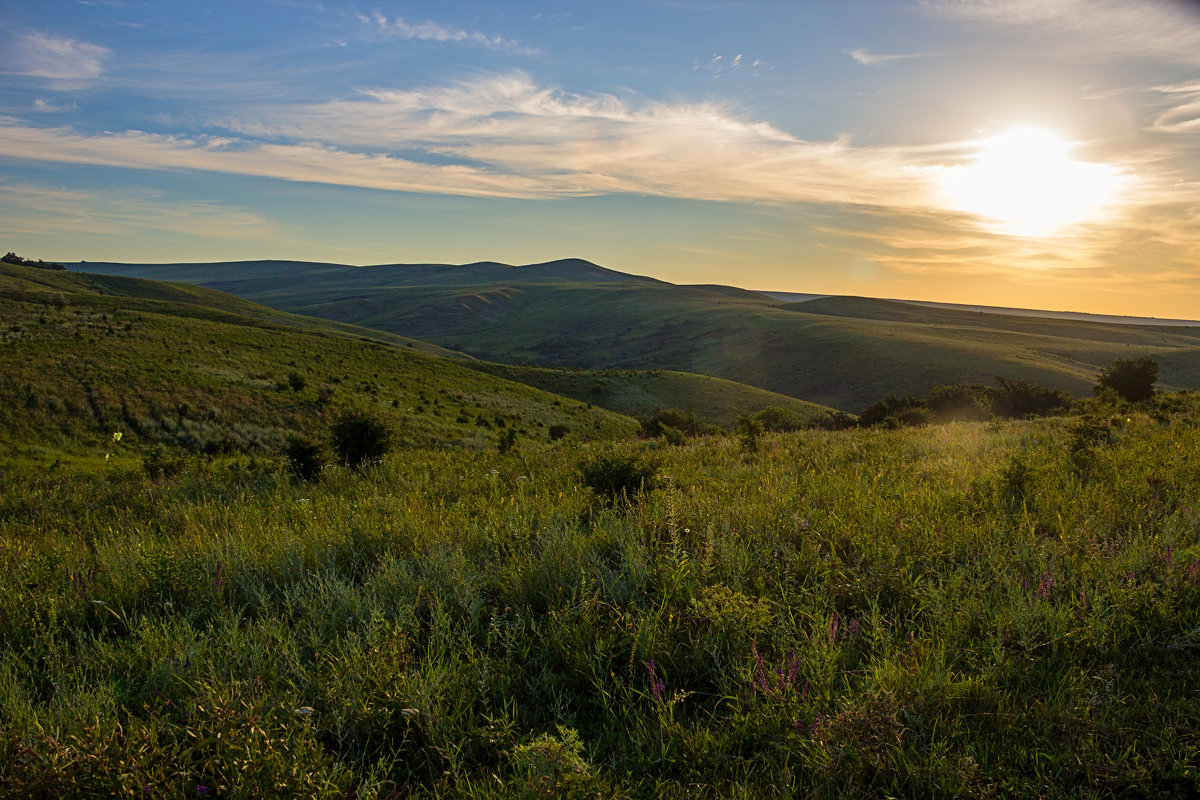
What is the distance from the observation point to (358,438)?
37.1 feet

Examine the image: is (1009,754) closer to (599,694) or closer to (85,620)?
(599,694)

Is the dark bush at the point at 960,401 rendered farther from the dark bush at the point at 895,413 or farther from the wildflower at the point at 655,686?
the wildflower at the point at 655,686

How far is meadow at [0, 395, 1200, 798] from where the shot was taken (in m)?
2.20

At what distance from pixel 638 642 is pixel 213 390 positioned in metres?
39.6

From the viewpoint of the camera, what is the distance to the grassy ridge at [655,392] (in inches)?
2918

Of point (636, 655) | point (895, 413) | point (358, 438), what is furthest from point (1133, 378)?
point (636, 655)

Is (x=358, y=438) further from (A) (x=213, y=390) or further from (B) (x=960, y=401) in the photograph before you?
(B) (x=960, y=401)

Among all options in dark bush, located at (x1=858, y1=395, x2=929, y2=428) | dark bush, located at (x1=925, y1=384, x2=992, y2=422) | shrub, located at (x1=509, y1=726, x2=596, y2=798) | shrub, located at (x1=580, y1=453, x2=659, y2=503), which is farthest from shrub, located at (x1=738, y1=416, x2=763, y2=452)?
dark bush, located at (x1=925, y1=384, x2=992, y2=422)

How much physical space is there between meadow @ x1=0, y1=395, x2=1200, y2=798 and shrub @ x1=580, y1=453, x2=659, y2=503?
1119 mm

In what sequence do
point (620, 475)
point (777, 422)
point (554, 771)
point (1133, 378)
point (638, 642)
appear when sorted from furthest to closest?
point (777, 422), point (1133, 378), point (620, 475), point (638, 642), point (554, 771)

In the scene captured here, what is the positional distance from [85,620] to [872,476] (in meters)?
6.94

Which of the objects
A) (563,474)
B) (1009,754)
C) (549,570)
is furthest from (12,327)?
(1009,754)

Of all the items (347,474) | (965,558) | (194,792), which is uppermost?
(965,558)

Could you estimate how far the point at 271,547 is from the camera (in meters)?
4.59
